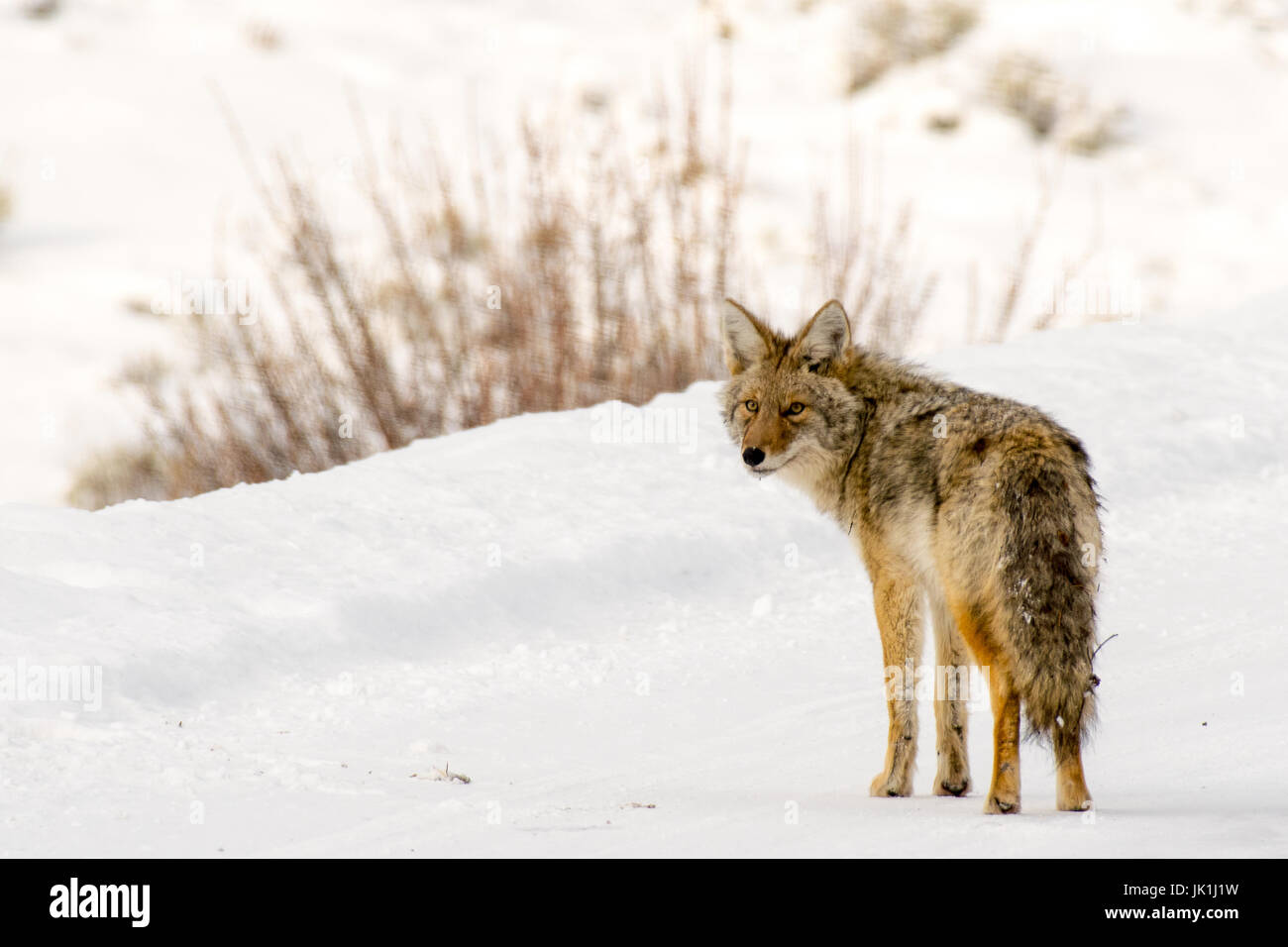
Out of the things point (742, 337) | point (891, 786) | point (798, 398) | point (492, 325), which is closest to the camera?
point (891, 786)

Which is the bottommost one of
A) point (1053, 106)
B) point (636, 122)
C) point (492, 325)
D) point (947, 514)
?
point (947, 514)

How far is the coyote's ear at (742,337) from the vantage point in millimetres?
6082

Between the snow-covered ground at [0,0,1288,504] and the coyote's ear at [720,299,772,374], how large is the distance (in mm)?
11031

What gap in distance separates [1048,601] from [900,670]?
0.91 meters

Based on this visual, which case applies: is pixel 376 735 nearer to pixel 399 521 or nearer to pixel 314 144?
pixel 399 521

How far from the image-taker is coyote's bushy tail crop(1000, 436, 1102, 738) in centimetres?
465

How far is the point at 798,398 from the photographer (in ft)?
19.2

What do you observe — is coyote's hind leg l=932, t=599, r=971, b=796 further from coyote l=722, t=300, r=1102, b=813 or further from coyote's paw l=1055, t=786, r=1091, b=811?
coyote's paw l=1055, t=786, r=1091, b=811

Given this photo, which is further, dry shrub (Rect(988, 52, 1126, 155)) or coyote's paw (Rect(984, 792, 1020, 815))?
dry shrub (Rect(988, 52, 1126, 155))

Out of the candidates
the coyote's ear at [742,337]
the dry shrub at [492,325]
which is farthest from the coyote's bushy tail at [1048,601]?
the dry shrub at [492,325]

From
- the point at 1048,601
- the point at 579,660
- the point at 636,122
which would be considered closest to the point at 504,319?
the point at 579,660

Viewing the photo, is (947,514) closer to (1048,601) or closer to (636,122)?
(1048,601)

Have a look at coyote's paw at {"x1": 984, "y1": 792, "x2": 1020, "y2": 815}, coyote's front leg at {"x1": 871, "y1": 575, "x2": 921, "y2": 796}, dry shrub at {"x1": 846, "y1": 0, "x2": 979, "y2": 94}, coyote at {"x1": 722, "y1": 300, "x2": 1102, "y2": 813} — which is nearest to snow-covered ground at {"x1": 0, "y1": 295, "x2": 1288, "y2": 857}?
coyote's paw at {"x1": 984, "y1": 792, "x2": 1020, "y2": 815}

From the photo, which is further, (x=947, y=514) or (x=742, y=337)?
(x=742, y=337)
